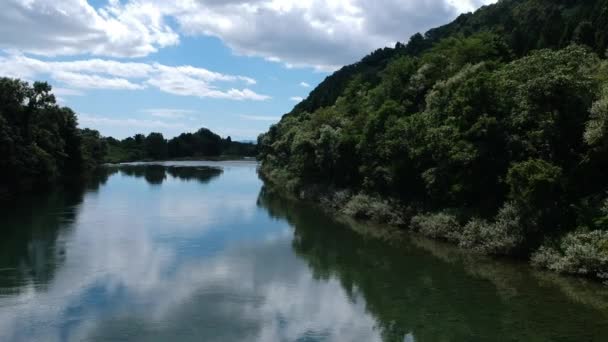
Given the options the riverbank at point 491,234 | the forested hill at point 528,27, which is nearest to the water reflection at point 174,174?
the forested hill at point 528,27

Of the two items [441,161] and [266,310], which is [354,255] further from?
[266,310]

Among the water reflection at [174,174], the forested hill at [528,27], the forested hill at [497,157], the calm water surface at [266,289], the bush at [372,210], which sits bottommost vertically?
the water reflection at [174,174]

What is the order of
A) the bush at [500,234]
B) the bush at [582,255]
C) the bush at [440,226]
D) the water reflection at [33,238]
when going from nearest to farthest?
1. the bush at [582,255]
2. the water reflection at [33,238]
3. the bush at [500,234]
4. the bush at [440,226]

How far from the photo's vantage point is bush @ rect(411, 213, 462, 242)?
3017cm

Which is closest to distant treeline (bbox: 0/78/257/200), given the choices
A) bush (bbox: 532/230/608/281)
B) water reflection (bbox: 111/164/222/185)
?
water reflection (bbox: 111/164/222/185)

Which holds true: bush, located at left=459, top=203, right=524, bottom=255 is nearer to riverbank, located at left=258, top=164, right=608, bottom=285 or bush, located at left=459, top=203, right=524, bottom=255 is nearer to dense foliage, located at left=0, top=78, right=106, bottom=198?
riverbank, located at left=258, top=164, right=608, bottom=285

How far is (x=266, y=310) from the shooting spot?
1895 centimetres

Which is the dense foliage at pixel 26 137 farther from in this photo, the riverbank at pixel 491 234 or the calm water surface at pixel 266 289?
the riverbank at pixel 491 234

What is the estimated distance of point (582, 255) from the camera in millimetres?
21281

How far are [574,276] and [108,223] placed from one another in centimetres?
2874

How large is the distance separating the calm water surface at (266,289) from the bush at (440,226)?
33.2 inches

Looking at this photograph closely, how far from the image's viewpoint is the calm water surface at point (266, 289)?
16766 millimetres

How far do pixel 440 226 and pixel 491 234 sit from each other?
4.61 meters

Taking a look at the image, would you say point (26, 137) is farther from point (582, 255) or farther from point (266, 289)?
point (582, 255)
